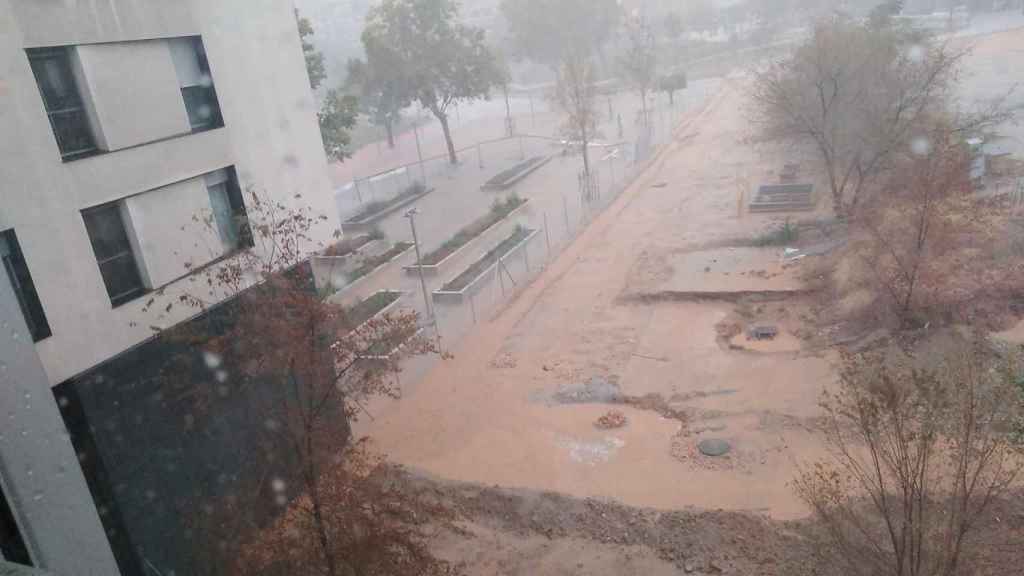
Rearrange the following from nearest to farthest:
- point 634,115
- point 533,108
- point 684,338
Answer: point 684,338 < point 634,115 < point 533,108

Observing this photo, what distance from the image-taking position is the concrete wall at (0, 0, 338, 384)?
6.46 m

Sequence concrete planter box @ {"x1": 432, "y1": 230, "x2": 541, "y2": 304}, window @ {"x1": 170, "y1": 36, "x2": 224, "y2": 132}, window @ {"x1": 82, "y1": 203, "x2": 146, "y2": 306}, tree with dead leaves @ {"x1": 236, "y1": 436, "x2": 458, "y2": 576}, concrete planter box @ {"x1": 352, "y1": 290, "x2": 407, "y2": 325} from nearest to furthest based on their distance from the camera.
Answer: tree with dead leaves @ {"x1": 236, "y1": 436, "x2": 458, "y2": 576}
window @ {"x1": 82, "y1": 203, "x2": 146, "y2": 306}
window @ {"x1": 170, "y1": 36, "x2": 224, "y2": 132}
concrete planter box @ {"x1": 352, "y1": 290, "x2": 407, "y2": 325}
concrete planter box @ {"x1": 432, "y1": 230, "x2": 541, "y2": 304}

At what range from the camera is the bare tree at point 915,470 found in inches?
201

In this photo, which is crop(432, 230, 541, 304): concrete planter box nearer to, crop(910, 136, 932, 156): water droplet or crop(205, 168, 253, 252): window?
crop(205, 168, 253, 252): window

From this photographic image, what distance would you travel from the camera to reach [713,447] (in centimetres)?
981

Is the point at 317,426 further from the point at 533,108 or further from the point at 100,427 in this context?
the point at 533,108

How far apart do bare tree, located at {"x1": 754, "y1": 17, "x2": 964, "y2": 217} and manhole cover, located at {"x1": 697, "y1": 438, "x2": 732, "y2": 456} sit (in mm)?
10252

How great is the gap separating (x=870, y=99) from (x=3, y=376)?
19.2 metres

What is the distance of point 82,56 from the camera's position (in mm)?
7043

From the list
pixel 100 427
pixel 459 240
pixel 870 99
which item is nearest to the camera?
pixel 100 427

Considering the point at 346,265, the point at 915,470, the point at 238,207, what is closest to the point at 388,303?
the point at 346,265

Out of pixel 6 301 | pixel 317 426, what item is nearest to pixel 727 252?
pixel 317 426

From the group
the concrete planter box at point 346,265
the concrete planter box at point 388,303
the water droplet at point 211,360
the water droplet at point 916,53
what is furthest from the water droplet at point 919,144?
the water droplet at point 211,360

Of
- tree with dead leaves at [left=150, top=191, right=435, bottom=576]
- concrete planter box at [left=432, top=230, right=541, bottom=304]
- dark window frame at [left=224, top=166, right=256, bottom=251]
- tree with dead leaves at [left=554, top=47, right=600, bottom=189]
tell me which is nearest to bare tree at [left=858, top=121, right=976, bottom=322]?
concrete planter box at [left=432, top=230, right=541, bottom=304]
